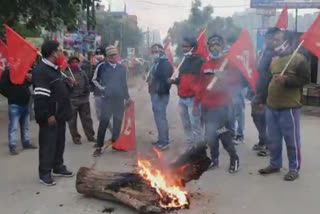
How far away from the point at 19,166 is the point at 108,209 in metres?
2.79

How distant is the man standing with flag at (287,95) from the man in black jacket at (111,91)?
2725 millimetres

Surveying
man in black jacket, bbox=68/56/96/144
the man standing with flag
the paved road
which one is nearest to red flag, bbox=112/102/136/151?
the paved road

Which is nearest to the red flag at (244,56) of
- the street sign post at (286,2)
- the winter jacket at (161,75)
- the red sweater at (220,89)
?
the red sweater at (220,89)

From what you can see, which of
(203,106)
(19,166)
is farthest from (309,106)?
(19,166)

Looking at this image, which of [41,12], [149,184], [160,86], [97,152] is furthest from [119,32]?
[149,184]

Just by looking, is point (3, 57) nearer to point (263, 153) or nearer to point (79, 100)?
point (79, 100)

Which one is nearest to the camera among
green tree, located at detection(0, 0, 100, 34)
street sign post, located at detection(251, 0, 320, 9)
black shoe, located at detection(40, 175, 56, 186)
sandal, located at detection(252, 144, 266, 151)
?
black shoe, located at detection(40, 175, 56, 186)

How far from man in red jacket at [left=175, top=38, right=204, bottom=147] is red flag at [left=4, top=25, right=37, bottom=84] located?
2564 millimetres

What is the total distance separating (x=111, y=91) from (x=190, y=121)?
1.54 meters

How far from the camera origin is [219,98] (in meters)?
7.04

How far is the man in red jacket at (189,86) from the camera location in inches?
328

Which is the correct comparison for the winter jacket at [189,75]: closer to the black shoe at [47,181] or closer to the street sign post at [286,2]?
the black shoe at [47,181]

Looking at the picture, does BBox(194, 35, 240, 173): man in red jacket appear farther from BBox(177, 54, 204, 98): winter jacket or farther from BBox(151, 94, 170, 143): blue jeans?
BBox(151, 94, 170, 143): blue jeans

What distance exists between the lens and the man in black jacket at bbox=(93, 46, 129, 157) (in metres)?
8.40
